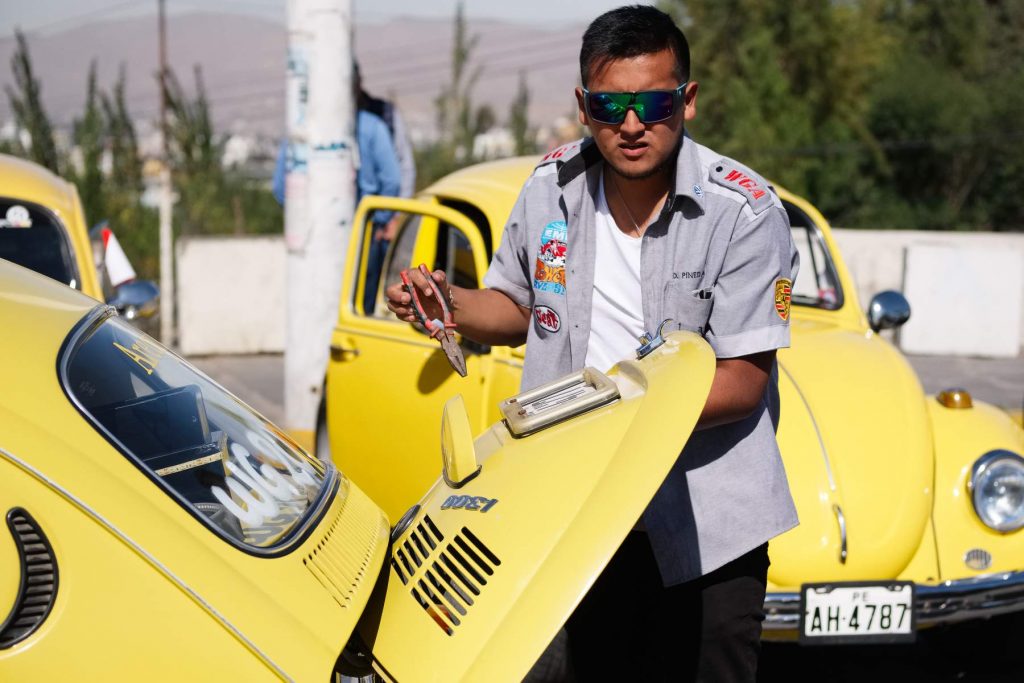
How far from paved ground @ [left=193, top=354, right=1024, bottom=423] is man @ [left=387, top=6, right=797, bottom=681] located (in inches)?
270

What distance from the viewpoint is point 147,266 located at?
55.6 ft

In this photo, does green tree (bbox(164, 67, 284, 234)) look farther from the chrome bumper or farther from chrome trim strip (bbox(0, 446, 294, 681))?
chrome trim strip (bbox(0, 446, 294, 681))

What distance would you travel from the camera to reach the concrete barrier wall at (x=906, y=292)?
39.2 ft

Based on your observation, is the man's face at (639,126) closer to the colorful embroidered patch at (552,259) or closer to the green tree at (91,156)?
the colorful embroidered patch at (552,259)

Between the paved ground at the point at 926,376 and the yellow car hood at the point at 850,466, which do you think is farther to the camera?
the paved ground at the point at 926,376

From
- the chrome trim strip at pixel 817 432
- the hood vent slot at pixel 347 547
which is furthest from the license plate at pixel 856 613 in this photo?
the hood vent slot at pixel 347 547

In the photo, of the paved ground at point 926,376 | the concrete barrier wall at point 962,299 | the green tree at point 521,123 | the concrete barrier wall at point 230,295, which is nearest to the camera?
the paved ground at point 926,376

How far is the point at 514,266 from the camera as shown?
2850 mm

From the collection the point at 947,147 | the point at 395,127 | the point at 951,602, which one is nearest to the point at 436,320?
the point at 951,602

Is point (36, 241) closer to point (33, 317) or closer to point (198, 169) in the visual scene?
point (33, 317)

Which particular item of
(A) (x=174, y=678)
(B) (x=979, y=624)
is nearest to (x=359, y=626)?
(A) (x=174, y=678)

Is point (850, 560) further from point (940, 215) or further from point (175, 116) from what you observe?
point (940, 215)

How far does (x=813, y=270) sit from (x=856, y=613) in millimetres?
2086

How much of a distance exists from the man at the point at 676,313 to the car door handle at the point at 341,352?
105 inches
